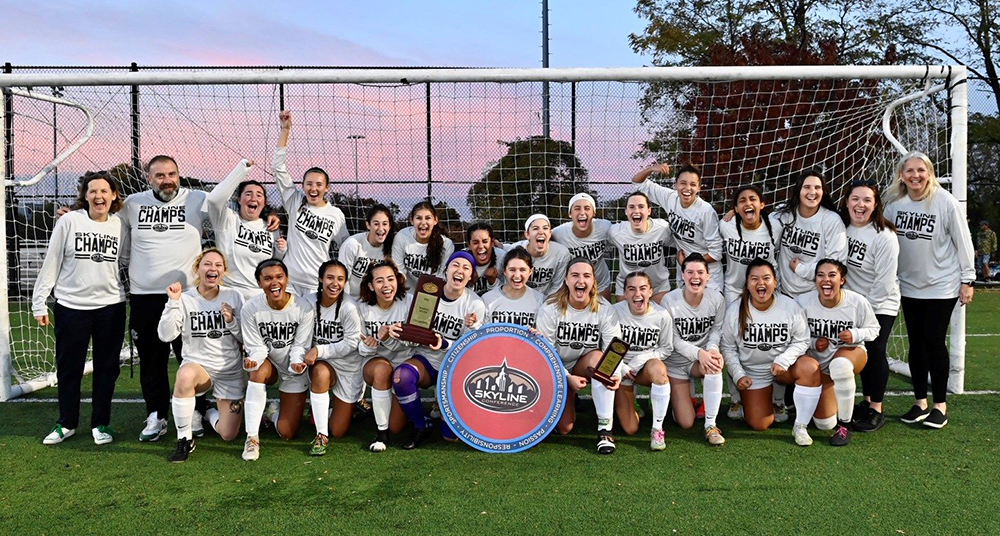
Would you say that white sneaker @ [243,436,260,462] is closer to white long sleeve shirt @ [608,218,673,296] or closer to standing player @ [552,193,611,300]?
standing player @ [552,193,611,300]

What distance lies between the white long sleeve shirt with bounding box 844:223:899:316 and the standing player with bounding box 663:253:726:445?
896 millimetres

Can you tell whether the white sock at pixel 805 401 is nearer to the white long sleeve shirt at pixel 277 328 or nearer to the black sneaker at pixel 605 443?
the black sneaker at pixel 605 443

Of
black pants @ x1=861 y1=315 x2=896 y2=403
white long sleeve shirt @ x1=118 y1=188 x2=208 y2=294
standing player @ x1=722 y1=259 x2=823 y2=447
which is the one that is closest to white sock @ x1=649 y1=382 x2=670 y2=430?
standing player @ x1=722 y1=259 x2=823 y2=447

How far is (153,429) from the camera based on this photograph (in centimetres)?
425

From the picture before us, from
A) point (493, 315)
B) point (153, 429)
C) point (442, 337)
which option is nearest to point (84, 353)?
point (153, 429)

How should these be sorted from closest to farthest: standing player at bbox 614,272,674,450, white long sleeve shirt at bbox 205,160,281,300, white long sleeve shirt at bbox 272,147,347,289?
standing player at bbox 614,272,674,450 → white long sleeve shirt at bbox 205,160,281,300 → white long sleeve shirt at bbox 272,147,347,289

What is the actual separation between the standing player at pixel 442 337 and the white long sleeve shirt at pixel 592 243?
33.5 inches

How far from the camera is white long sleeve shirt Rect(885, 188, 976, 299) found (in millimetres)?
4418

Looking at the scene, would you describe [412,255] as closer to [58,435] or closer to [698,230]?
[698,230]

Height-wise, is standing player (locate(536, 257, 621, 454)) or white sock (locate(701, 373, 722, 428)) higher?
standing player (locate(536, 257, 621, 454))

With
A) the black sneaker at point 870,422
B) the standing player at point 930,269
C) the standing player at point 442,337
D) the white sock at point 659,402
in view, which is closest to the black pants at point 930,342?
the standing player at point 930,269

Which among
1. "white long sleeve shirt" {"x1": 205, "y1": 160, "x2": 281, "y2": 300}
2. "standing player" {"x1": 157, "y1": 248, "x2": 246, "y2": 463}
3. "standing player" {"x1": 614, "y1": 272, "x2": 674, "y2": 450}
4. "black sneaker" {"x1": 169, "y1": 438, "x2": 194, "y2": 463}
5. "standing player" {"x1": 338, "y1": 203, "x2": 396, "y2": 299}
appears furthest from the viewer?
"standing player" {"x1": 338, "y1": 203, "x2": 396, "y2": 299}

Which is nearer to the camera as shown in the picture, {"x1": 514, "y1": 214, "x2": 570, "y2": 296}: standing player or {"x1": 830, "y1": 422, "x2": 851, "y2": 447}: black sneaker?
{"x1": 830, "y1": 422, "x2": 851, "y2": 447}: black sneaker

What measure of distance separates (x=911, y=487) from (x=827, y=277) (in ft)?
4.28
